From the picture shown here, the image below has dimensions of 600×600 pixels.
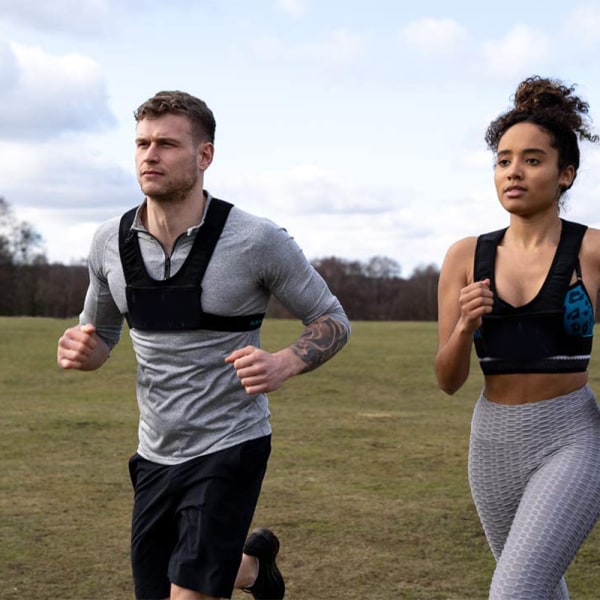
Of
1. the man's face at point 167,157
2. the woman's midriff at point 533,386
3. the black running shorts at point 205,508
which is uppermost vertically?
Answer: the man's face at point 167,157

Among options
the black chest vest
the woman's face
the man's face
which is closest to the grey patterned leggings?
the black chest vest

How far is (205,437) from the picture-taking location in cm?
417

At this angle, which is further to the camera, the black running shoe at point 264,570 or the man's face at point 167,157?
the black running shoe at point 264,570

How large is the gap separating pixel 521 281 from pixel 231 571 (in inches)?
61.9

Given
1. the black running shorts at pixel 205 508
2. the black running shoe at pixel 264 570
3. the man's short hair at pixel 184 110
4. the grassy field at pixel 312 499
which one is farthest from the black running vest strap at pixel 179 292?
the grassy field at pixel 312 499

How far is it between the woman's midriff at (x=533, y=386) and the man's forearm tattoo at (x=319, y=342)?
621mm

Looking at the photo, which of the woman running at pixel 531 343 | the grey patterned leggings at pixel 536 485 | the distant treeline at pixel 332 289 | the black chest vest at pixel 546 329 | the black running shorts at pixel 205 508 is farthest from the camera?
the distant treeline at pixel 332 289

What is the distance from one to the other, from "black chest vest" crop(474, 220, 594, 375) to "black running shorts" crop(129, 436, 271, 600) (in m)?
0.97

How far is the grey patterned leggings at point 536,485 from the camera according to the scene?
3.72 m

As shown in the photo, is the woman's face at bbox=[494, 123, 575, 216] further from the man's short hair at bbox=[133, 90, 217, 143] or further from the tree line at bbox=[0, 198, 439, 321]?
the tree line at bbox=[0, 198, 439, 321]

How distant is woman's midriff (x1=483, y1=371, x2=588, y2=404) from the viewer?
405 centimetres

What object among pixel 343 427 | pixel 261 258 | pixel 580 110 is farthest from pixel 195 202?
pixel 343 427

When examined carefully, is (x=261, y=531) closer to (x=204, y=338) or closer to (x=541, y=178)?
(x=204, y=338)

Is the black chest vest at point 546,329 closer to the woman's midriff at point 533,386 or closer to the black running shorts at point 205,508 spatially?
the woman's midriff at point 533,386
